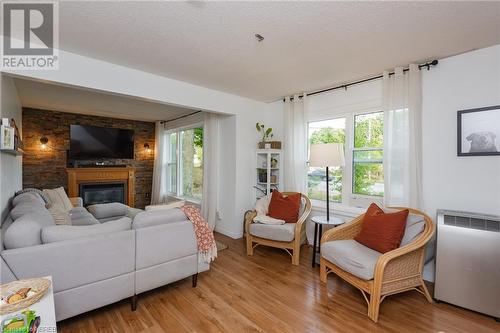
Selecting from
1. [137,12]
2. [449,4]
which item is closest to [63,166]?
[137,12]

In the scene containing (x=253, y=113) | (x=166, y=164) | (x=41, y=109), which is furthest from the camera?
(x=166, y=164)

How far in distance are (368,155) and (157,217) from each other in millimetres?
2789

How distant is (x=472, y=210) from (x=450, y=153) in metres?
0.61

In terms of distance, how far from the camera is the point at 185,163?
5777mm

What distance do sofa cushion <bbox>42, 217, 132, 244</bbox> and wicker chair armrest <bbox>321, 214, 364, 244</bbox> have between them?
201 cm

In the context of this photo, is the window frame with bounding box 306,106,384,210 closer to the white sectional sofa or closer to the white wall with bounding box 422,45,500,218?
the white wall with bounding box 422,45,500,218

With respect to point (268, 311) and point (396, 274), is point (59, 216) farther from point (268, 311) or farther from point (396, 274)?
point (396, 274)

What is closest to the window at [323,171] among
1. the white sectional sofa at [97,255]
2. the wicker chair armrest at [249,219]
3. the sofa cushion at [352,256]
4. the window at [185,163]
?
the wicker chair armrest at [249,219]

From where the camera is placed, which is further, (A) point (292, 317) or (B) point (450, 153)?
(B) point (450, 153)

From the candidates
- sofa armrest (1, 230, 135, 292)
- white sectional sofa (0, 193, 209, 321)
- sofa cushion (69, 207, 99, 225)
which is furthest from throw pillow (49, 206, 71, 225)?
sofa armrest (1, 230, 135, 292)

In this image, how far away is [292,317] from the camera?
2.04 m

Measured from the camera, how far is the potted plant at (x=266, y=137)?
4.16m

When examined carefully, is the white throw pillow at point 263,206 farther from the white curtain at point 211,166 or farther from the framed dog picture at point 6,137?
the framed dog picture at point 6,137

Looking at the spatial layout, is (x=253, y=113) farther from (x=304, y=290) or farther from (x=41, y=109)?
(x=41, y=109)
